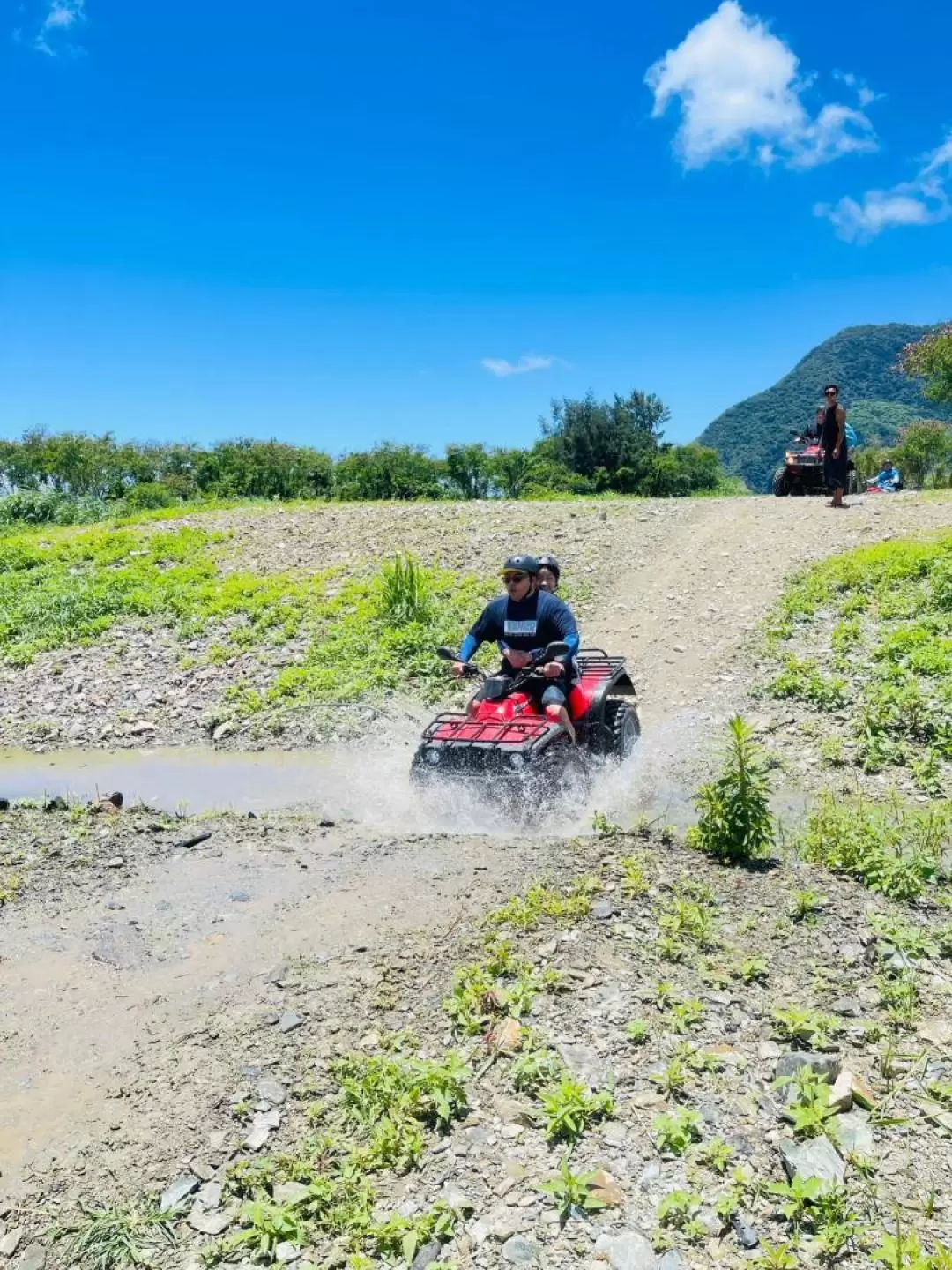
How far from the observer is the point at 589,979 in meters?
4.75

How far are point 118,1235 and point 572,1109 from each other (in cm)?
176

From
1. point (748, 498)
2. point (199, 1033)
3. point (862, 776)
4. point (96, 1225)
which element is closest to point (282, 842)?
point (199, 1033)

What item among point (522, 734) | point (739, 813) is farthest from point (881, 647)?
point (739, 813)

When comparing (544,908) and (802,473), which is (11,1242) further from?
(802,473)

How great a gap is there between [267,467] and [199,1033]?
32.2 meters

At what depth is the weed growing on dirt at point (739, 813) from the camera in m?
6.27

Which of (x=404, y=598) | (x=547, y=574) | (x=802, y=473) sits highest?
(x=802, y=473)

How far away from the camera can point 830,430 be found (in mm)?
17812

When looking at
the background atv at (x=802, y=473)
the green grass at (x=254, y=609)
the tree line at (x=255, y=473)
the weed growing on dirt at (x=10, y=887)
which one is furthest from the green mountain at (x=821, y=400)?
the weed growing on dirt at (x=10, y=887)

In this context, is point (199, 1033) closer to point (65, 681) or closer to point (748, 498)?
point (65, 681)

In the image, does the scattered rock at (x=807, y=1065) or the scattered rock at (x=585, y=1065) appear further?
the scattered rock at (x=585, y=1065)

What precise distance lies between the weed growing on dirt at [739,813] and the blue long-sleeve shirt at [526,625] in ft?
7.89

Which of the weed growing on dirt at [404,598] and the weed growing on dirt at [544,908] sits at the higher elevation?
the weed growing on dirt at [404,598]

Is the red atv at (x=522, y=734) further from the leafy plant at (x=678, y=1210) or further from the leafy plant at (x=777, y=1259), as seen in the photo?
the leafy plant at (x=777, y=1259)
